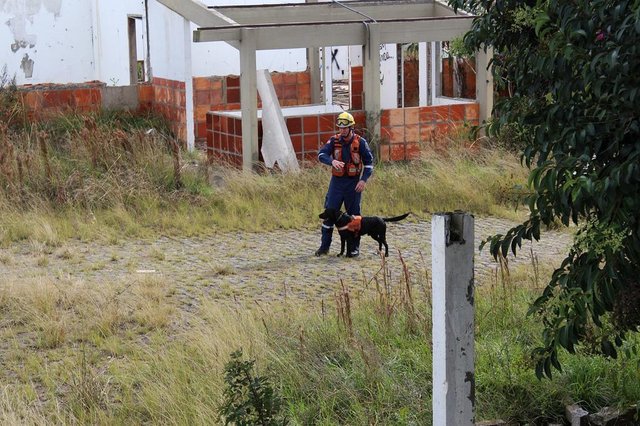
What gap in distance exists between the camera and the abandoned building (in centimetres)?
1619

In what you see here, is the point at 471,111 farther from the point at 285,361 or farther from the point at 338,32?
the point at 285,361

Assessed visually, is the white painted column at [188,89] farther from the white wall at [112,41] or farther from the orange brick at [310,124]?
the white wall at [112,41]

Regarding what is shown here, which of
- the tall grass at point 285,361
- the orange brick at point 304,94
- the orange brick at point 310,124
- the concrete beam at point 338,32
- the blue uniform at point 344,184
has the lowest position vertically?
the tall grass at point 285,361

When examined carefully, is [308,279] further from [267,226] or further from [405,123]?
[405,123]

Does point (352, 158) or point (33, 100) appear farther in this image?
point (33, 100)

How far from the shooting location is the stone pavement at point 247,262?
1019 centimetres

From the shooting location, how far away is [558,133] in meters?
4.43

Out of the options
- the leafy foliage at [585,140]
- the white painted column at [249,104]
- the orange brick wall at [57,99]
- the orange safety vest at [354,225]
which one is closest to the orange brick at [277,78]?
the orange brick wall at [57,99]

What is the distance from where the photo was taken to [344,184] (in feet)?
38.5

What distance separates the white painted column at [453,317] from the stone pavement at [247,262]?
187 inches

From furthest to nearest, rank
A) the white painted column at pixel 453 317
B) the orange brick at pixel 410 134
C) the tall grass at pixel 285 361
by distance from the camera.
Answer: the orange brick at pixel 410 134 → the tall grass at pixel 285 361 → the white painted column at pixel 453 317

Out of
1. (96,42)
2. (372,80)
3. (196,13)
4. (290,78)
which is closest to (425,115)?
(372,80)

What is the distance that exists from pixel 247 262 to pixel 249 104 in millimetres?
4760

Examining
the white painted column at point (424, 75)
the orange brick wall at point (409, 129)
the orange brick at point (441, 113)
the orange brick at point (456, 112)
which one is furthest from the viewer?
the white painted column at point (424, 75)
